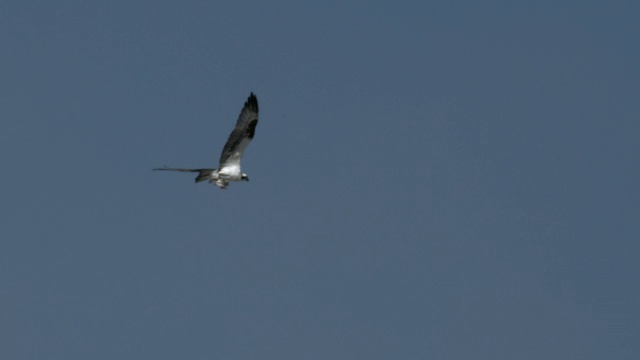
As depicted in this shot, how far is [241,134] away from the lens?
46.2 meters

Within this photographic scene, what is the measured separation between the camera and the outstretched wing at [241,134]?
4600cm

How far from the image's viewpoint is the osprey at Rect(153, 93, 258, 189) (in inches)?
1805

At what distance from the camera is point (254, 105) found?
152 ft

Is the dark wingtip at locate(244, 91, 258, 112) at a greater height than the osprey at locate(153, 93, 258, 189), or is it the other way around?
the dark wingtip at locate(244, 91, 258, 112)

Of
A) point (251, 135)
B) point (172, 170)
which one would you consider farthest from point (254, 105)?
point (172, 170)

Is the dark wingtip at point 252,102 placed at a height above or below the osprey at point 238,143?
above

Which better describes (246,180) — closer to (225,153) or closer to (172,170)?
(225,153)

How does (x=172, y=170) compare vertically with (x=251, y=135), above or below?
below

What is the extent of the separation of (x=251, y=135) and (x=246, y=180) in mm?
2491

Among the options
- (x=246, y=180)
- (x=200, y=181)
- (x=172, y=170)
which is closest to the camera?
(x=172, y=170)

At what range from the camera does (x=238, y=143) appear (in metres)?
46.2

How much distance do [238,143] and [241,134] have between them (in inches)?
19.1

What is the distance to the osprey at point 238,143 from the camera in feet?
150

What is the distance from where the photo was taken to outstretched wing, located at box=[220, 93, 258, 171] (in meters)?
46.0
